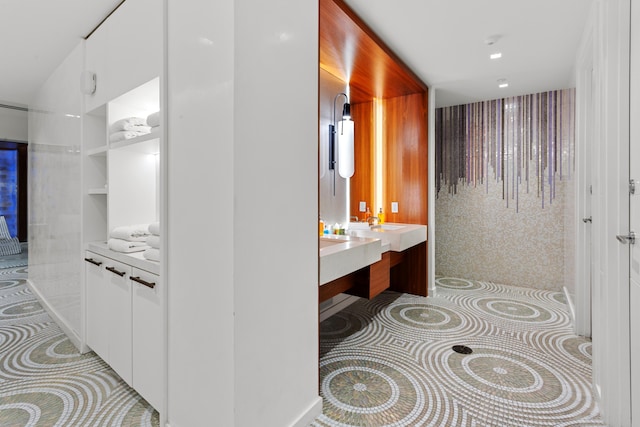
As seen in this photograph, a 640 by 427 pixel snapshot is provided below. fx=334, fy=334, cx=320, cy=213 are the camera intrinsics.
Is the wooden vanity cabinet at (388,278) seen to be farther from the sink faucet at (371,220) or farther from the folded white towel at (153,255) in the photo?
the folded white towel at (153,255)

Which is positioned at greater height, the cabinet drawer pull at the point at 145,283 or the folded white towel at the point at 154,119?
the folded white towel at the point at 154,119

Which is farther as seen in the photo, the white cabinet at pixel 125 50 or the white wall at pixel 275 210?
the white cabinet at pixel 125 50

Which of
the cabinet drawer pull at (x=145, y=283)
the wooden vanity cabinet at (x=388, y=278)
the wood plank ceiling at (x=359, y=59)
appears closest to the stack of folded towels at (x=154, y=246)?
the cabinet drawer pull at (x=145, y=283)

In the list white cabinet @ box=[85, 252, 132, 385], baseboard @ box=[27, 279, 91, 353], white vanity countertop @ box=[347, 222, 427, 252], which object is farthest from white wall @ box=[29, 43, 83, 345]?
white vanity countertop @ box=[347, 222, 427, 252]

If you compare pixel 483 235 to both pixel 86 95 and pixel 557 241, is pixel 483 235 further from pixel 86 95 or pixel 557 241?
pixel 86 95

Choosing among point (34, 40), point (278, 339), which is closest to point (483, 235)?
point (278, 339)

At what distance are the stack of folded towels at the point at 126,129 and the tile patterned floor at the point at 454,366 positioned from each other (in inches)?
75.3

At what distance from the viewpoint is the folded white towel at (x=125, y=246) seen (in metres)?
1.95

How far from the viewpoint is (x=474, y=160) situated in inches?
165

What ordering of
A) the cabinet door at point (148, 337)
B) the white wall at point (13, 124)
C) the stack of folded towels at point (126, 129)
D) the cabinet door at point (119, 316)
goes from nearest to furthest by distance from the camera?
the cabinet door at point (148, 337) < the cabinet door at point (119, 316) < the stack of folded towels at point (126, 129) < the white wall at point (13, 124)

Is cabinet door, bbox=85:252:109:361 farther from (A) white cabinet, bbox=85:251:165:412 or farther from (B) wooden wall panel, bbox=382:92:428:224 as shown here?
(B) wooden wall panel, bbox=382:92:428:224

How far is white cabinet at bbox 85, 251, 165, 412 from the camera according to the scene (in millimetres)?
1607

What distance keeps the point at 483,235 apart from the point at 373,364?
2701mm

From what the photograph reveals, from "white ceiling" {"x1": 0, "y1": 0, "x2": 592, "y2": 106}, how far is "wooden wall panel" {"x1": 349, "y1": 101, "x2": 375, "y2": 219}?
73 cm
